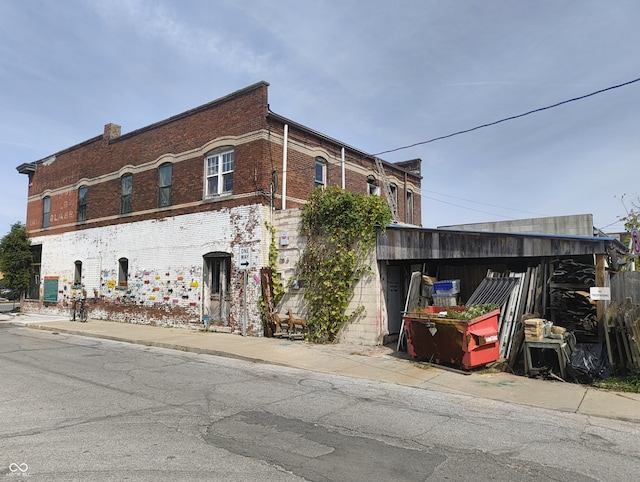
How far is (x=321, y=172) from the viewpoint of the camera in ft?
58.2

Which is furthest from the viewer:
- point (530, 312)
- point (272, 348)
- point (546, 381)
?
point (272, 348)

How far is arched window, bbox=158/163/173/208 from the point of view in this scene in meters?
18.3

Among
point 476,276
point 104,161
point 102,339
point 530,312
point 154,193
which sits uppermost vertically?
point 104,161

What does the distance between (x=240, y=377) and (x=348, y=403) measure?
8.95 ft

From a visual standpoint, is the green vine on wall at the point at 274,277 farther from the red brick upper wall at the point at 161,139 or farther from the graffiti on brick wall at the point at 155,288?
the red brick upper wall at the point at 161,139

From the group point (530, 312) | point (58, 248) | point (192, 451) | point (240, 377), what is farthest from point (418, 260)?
point (58, 248)

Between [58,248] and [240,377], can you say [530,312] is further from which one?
[58,248]

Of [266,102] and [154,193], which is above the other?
[266,102]

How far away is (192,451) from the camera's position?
4.74m

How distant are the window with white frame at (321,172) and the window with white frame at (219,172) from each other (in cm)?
335

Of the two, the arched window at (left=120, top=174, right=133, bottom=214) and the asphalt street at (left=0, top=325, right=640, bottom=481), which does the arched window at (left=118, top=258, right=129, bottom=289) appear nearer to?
the arched window at (left=120, top=174, right=133, bottom=214)

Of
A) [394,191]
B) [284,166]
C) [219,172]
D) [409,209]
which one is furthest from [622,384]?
[409,209]

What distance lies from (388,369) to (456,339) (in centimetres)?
154

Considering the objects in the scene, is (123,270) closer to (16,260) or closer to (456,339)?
(16,260)
